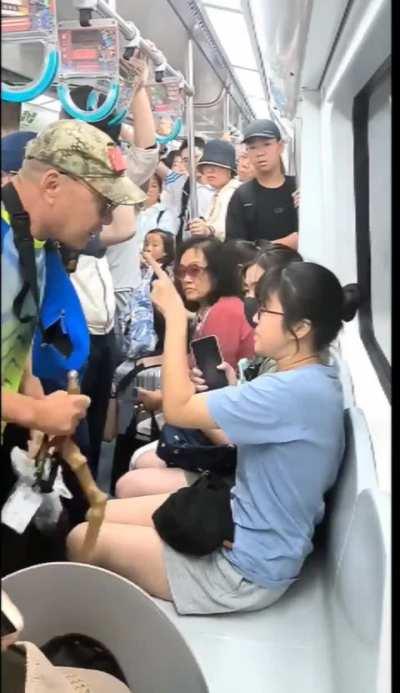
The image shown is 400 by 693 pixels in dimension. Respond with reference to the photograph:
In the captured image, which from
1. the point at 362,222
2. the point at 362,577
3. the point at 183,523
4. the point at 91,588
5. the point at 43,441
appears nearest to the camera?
the point at 43,441

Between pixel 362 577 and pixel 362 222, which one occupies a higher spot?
pixel 362 222

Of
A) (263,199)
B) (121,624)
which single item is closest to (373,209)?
(263,199)

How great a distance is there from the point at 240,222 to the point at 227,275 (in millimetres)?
491

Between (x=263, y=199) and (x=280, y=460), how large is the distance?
1027 mm

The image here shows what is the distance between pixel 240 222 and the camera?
89.4 inches

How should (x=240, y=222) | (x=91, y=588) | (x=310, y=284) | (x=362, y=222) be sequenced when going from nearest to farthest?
(x=91, y=588) → (x=310, y=284) → (x=240, y=222) → (x=362, y=222)

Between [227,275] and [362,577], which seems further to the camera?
[227,275]

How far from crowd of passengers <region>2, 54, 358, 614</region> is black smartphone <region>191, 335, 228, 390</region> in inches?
1.0

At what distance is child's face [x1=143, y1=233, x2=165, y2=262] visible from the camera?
2039 millimetres

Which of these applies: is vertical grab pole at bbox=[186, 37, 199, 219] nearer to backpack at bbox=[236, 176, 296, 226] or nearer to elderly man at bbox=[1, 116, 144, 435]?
backpack at bbox=[236, 176, 296, 226]

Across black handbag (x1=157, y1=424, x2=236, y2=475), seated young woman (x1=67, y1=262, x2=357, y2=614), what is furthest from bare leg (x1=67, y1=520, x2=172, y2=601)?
black handbag (x1=157, y1=424, x2=236, y2=475)
